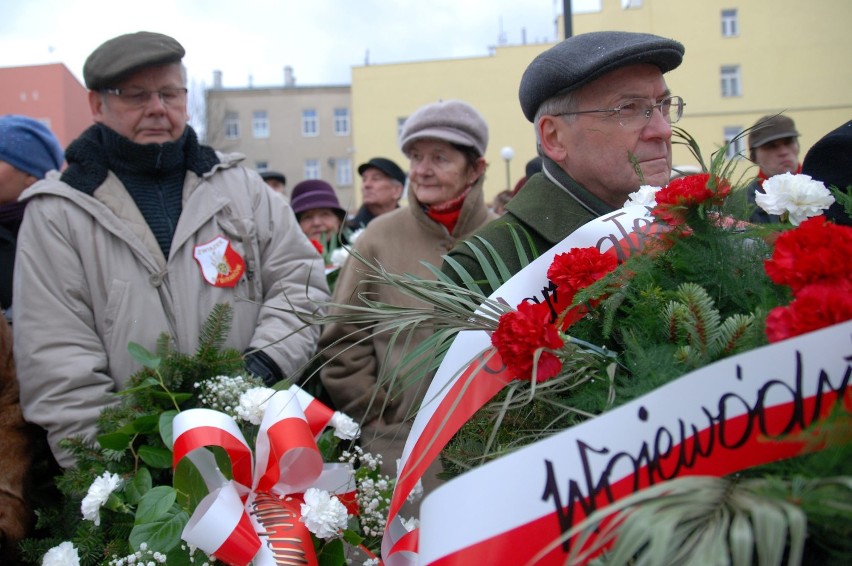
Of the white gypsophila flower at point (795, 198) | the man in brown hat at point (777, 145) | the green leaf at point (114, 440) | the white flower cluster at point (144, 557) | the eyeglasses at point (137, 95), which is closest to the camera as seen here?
the white gypsophila flower at point (795, 198)

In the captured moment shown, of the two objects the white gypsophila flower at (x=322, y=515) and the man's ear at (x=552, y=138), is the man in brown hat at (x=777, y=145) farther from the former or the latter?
the white gypsophila flower at (x=322, y=515)

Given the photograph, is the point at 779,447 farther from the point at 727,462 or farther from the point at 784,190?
the point at 784,190

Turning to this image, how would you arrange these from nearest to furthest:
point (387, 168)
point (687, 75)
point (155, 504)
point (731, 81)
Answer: point (155, 504) → point (387, 168) → point (731, 81) → point (687, 75)

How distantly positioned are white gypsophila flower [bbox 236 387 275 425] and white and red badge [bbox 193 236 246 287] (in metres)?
0.74

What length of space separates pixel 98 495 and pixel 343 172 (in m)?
44.6

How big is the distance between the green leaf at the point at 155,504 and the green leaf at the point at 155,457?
20cm

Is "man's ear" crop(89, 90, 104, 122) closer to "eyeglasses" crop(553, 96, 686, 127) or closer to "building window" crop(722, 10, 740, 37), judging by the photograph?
"eyeglasses" crop(553, 96, 686, 127)

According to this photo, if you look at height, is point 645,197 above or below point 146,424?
above

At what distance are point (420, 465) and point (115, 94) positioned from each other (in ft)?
7.41

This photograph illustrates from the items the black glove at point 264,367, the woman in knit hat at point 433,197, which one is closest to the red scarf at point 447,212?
the woman in knit hat at point 433,197

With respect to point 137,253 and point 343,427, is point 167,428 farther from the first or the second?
point 137,253

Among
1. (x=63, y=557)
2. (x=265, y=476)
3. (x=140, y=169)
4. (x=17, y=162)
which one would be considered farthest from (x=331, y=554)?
(x=17, y=162)

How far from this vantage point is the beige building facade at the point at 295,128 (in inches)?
1775

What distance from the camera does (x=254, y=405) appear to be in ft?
7.45
